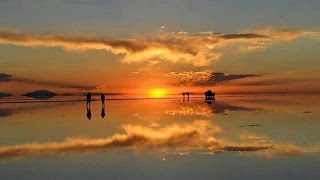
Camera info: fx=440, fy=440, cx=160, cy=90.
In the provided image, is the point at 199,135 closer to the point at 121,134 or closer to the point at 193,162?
the point at 121,134

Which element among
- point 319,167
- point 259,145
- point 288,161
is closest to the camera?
point 319,167

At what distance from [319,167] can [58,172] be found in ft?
32.1

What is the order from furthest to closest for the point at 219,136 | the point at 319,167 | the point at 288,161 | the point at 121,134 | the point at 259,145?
the point at 121,134
the point at 219,136
the point at 259,145
the point at 288,161
the point at 319,167

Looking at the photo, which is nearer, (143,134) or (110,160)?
(110,160)

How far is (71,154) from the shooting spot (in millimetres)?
20766

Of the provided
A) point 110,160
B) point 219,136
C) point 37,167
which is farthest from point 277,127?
point 37,167

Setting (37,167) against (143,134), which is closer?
(37,167)

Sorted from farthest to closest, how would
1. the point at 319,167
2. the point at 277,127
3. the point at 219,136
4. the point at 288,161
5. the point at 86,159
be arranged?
1. the point at 277,127
2. the point at 219,136
3. the point at 86,159
4. the point at 288,161
5. the point at 319,167

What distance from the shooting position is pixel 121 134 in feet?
92.9

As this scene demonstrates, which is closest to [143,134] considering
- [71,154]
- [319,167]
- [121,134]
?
[121,134]

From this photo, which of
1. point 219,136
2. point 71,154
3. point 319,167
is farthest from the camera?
point 219,136

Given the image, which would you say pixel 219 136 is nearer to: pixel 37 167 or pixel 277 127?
pixel 277 127

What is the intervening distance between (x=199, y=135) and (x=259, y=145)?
5.18 meters

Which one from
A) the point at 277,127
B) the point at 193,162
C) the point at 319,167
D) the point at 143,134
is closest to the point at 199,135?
the point at 143,134
